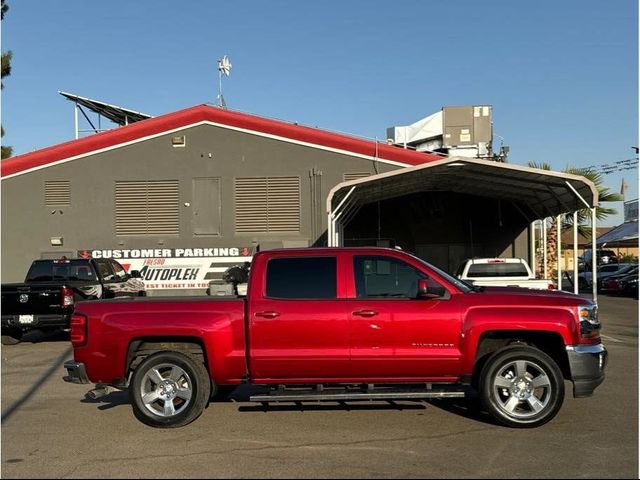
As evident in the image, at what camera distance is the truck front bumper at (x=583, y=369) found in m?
6.46

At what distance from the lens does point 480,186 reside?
1853cm

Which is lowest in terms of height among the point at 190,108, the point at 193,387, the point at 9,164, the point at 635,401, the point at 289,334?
the point at 635,401

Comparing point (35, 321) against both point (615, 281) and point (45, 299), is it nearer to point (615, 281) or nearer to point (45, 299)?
point (45, 299)

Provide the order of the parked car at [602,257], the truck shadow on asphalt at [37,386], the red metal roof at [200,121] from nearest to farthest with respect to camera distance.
A: the truck shadow on asphalt at [37,386] < the red metal roof at [200,121] < the parked car at [602,257]

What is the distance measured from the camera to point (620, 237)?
133 ft

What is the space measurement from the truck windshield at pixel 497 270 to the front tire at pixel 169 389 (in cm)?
916

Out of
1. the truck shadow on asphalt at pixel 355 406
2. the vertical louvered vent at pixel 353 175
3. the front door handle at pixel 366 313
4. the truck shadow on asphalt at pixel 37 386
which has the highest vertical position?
the vertical louvered vent at pixel 353 175

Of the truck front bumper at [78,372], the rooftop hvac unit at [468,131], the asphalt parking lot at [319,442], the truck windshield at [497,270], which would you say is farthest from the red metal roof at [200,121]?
the truck front bumper at [78,372]

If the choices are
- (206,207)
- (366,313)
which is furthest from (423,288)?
(206,207)

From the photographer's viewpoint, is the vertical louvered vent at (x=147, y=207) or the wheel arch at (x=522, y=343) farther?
the vertical louvered vent at (x=147, y=207)

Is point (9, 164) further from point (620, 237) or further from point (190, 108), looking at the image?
point (620, 237)

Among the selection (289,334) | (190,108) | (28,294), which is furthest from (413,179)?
(289,334)

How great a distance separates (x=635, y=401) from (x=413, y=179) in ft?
33.2

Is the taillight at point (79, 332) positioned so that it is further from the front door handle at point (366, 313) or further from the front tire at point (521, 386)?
the front tire at point (521, 386)
